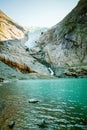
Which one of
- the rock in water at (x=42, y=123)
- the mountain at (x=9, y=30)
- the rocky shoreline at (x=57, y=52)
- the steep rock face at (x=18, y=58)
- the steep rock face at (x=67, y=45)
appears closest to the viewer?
the rock in water at (x=42, y=123)

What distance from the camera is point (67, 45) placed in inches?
5517

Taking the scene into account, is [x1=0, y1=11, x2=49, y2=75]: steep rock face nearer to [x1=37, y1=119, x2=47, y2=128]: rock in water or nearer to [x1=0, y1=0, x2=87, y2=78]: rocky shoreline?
[x1=0, y1=0, x2=87, y2=78]: rocky shoreline

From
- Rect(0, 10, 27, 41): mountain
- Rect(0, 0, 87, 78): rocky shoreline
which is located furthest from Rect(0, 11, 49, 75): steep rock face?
Rect(0, 10, 27, 41): mountain

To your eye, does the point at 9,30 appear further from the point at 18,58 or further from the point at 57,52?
the point at 18,58

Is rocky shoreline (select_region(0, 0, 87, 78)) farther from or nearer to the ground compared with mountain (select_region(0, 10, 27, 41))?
nearer to the ground

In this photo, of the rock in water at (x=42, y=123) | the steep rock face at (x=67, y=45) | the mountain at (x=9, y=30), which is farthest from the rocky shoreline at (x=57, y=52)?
the rock in water at (x=42, y=123)

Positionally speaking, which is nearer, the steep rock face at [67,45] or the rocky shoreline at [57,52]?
the rocky shoreline at [57,52]

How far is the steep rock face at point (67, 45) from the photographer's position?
128738 mm

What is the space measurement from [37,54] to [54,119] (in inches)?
4583

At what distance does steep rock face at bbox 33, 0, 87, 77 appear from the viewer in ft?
422

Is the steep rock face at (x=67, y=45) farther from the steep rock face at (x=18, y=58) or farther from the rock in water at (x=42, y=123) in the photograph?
the rock in water at (x=42, y=123)

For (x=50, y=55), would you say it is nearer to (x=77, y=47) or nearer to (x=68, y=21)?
(x=77, y=47)

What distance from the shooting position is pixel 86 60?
12750cm

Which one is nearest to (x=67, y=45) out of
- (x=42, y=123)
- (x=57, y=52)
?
(x=57, y=52)
